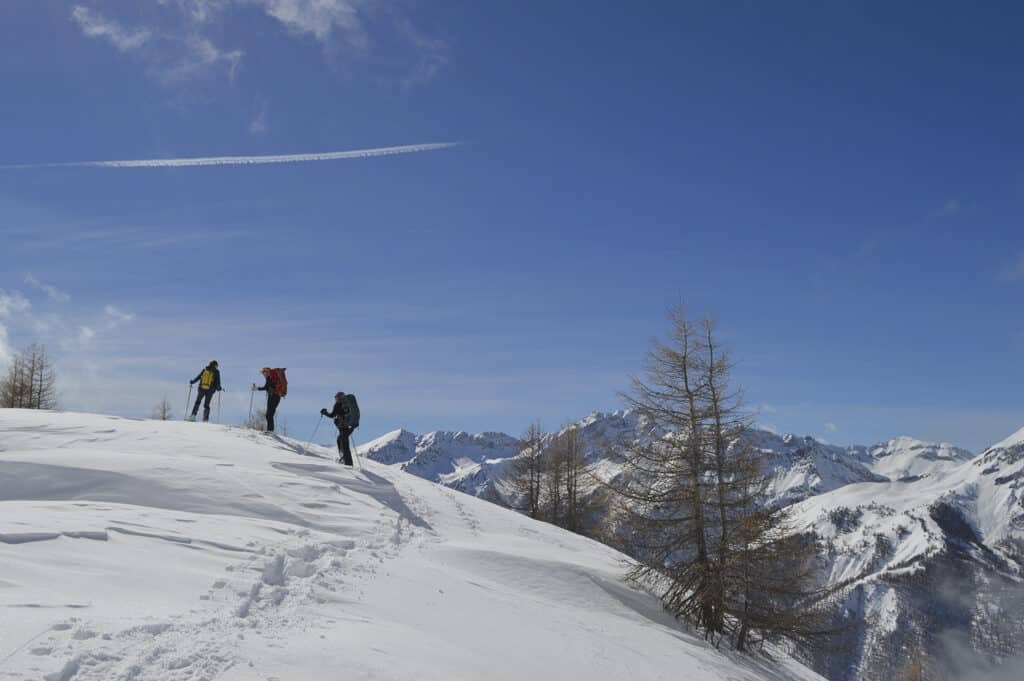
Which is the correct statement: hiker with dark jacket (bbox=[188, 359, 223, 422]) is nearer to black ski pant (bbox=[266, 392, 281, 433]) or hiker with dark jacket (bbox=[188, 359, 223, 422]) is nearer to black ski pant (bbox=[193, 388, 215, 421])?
black ski pant (bbox=[193, 388, 215, 421])

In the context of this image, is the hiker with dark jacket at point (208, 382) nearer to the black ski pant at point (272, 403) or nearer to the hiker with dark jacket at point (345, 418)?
the black ski pant at point (272, 403)

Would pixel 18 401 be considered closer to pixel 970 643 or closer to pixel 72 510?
pixel 72 510

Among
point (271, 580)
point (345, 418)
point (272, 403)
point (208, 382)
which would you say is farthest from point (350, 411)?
point (271, 580)

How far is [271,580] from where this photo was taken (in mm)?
8133

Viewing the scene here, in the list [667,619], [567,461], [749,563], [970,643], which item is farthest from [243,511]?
[970,643]

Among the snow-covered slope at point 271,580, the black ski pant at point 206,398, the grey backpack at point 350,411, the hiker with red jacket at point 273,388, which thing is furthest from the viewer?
the black ski pant at point 206,398

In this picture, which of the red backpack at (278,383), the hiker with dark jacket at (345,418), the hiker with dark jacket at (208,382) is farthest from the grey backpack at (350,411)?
the hiker with dark jacket at (208,382)

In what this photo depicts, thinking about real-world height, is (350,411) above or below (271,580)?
above

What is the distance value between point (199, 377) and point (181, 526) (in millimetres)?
14165

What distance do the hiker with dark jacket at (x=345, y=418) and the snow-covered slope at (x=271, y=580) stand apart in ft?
4.95

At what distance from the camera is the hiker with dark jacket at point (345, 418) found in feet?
65.0

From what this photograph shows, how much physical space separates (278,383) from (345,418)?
300 cm

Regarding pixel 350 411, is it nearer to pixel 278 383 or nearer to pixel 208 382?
pixel 278 383

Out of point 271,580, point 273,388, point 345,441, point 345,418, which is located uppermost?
point 273,388
